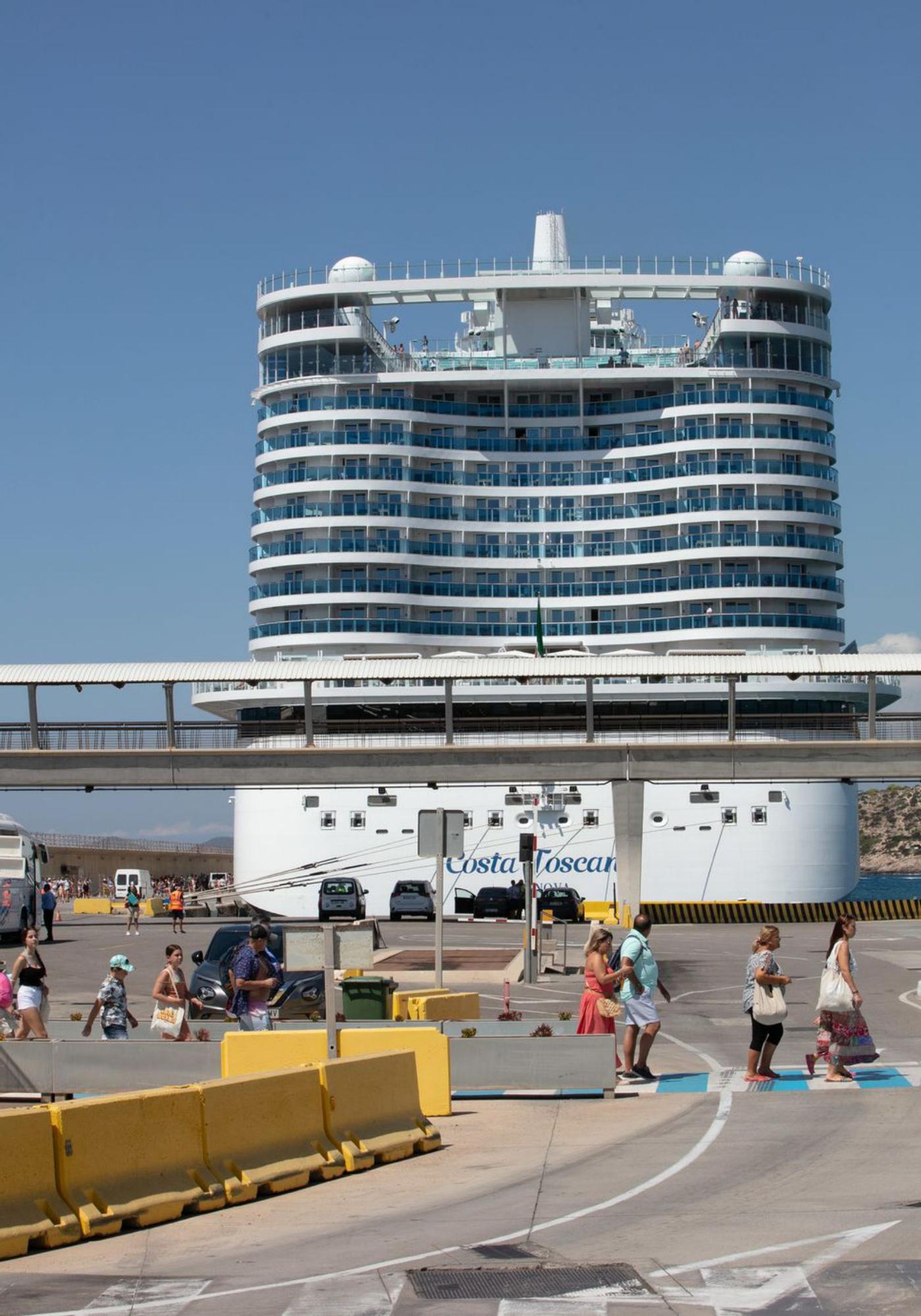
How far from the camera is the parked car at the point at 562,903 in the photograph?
46.6 m

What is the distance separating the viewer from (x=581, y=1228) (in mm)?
10039

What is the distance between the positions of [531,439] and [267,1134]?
5053cm

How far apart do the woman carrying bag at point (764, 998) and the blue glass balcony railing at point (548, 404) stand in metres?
44.3

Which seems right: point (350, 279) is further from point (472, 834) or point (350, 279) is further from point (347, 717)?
point (472, 834)

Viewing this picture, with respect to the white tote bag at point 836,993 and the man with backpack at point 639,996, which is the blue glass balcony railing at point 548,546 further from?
the white tote bag at point 836,993

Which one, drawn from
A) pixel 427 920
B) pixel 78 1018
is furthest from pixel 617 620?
pixel 78 1018

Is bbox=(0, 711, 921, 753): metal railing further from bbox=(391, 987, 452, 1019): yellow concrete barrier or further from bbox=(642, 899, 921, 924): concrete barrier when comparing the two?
bbox=(391, 987, 452, 1019): yellow concrete barrier

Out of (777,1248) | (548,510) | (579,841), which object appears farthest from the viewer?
(548,510)

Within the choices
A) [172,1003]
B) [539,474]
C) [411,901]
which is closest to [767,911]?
[411,901]

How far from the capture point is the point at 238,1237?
10.2m

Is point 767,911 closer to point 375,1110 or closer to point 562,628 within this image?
point 562,628

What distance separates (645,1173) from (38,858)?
37.1m

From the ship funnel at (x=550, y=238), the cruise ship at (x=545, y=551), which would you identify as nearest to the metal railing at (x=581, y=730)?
the cruise ship at (x=545, y=551)

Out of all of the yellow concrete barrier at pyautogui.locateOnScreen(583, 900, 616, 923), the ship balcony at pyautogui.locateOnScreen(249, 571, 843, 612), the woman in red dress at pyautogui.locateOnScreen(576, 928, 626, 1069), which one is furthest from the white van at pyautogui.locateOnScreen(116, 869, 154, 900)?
the woman in red dress at pyautogui.locateOnScreen(576, 928, 626, 1069)
